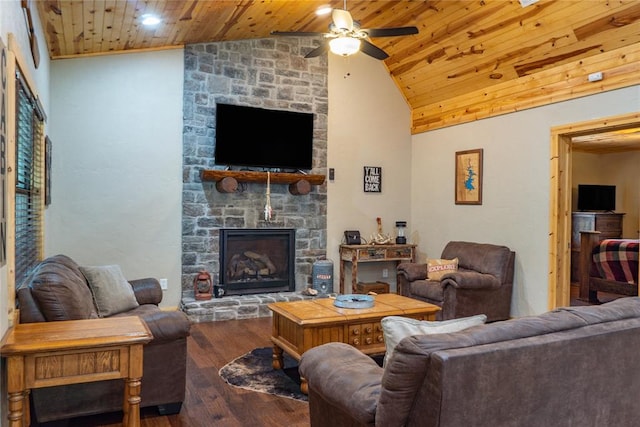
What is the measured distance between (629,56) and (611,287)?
317 cm

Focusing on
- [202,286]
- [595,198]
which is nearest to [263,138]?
[202,286]

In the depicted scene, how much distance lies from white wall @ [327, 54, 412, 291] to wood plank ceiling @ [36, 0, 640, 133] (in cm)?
53

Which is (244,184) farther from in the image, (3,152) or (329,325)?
(3,152)

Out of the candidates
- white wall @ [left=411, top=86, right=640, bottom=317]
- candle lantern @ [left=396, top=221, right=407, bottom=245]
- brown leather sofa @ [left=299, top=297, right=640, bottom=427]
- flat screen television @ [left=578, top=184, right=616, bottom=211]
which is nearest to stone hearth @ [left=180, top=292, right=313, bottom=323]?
candle lantern @ [left=396, top=221, right=407, bottom=245]

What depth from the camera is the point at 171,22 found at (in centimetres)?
468

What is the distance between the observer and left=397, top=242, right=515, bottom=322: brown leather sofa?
514cm

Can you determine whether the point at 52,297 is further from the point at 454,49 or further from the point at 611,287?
the point at 611,287

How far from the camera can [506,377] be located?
1728 millimetres

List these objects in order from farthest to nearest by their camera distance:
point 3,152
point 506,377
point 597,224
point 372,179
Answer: point 597,224, point 372,179, point 3,152, point 506,377

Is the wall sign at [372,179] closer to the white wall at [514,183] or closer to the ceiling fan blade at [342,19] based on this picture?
the white wall at [514,183]

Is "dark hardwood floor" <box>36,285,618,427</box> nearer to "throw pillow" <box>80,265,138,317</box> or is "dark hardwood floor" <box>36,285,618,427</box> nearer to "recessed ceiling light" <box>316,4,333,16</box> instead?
"throw pillow" <box>80,265,138,317</box>

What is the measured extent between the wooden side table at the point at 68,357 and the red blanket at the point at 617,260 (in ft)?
19.4

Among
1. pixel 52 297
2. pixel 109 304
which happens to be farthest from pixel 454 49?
pixel 52 297

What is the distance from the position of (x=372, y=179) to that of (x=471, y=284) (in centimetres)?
238
